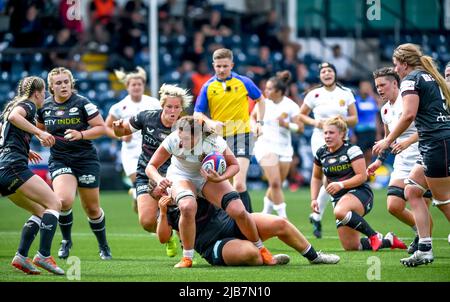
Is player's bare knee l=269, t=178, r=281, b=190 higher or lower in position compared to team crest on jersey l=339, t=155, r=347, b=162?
lower

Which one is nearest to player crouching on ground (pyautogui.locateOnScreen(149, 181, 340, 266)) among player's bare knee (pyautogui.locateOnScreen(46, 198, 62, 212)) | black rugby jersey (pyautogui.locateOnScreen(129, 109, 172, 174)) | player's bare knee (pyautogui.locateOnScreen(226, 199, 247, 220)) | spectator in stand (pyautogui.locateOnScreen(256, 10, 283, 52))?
player's bare knee (pyautogui.locateOnScreen(226, 199, 247, 220))

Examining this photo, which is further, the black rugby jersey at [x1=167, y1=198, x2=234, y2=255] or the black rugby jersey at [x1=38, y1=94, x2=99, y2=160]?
the black rugby jersey at [x1=38, y1=94, x2=99, y2=160]

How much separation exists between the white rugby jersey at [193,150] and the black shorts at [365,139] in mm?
12320

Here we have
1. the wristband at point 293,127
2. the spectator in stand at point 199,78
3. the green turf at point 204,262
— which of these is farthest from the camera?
the spectator in stand at point 199,78

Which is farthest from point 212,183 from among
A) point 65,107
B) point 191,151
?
point 65,107

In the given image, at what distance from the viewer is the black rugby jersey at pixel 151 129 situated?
430 inches

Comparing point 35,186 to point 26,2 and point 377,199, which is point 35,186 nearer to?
point 377,199

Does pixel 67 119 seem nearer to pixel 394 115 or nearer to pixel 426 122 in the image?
pixel 394 115

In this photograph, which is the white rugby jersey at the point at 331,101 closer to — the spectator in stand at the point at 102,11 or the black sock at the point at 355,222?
the black sock at the point at 355,222

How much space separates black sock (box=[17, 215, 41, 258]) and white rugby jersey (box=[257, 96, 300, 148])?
21.0 ft

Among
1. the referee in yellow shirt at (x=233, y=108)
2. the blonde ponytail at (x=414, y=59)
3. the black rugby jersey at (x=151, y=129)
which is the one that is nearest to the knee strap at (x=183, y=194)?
the black rugby jersey at (x=151, y=129)

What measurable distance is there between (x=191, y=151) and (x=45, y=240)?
1.65 meters

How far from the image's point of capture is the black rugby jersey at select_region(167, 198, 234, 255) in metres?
9.48

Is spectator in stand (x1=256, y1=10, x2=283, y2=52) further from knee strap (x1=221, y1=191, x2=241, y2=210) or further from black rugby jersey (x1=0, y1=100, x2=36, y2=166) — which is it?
knee strap (x1=221, y1=191, x2=241, y2=210)
